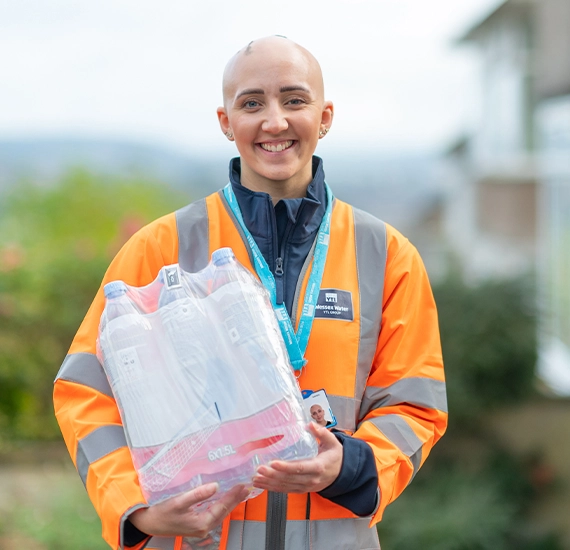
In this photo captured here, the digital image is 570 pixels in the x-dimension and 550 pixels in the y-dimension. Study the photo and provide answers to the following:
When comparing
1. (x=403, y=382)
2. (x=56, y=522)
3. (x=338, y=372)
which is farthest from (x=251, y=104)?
(x=56, y=522)

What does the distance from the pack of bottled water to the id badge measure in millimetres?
159

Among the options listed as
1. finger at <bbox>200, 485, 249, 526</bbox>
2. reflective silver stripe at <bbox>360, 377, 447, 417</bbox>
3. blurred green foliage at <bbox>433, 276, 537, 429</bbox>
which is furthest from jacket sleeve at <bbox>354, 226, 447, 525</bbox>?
blurred green foliage at <bbox>433, 276, 537, 429</bbox>

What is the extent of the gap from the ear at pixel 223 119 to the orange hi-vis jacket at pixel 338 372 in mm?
209

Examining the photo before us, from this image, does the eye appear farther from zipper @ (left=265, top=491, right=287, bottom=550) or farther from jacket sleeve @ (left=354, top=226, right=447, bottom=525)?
zipper @ (left=265, top=491, right=287, bottom=550)

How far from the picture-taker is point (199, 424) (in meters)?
1.96

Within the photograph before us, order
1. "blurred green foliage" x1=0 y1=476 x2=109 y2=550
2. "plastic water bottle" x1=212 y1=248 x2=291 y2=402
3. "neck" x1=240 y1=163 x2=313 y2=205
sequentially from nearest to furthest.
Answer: "plastic water bottle" x1=212 y1=248 x2=291 y2=402
"neck" x1=240 y1=163 x2=313 y2=205
"blurred green foliage" x1=0 y1=476 x2=109 y2=550

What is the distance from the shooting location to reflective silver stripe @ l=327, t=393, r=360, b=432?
2287 millimetres

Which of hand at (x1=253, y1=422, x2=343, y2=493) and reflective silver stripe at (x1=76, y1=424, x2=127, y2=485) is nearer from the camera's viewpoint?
hand at (x1=253, y1=422, x2=343, y2=493)

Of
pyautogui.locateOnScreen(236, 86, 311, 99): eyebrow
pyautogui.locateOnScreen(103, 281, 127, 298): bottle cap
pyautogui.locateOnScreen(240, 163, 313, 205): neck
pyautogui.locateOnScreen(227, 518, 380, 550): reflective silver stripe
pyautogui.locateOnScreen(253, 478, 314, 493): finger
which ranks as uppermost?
pyautogui.locateOnScreen(236, 86, 311, 99): eyebrow

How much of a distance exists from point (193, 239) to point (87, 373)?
49cm

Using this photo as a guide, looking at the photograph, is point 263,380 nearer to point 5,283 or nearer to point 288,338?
point 288,338

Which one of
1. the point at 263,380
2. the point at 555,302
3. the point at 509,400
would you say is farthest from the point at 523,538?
the point at 263,380

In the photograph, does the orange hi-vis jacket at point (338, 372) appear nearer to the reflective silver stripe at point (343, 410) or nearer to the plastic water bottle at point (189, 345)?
the reflective silver stripe at point (343, 410)

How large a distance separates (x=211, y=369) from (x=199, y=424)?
0.14 meters
